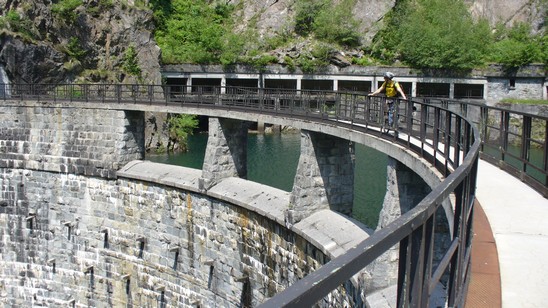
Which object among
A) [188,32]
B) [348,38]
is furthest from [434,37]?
[188,32]

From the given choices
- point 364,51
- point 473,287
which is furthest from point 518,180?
point 364,51

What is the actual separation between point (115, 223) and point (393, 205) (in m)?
12.1

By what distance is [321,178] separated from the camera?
591 inches

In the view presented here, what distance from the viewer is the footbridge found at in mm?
12133

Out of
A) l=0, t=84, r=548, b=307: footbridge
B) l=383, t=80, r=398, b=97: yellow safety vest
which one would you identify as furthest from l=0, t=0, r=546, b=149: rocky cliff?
l=383, t=80, r=398, b=97: yellow safety vest

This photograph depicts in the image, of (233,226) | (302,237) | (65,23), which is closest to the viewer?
(302,237)

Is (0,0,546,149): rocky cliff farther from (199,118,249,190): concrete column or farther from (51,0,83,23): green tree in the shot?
(199,118,249,190): concrete column

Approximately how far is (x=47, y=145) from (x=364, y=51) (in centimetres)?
4235

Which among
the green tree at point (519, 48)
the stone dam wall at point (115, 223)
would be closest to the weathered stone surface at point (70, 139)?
the stone dam wall at point (115, 223)

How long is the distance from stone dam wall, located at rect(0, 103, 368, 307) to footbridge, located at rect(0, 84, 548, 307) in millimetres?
50

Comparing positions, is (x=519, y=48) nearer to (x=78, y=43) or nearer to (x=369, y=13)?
(x=369, y=13)

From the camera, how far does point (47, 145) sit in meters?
21.6

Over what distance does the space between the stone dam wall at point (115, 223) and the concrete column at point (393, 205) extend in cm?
454

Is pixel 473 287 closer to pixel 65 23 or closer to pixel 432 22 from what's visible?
pixel 65 23
